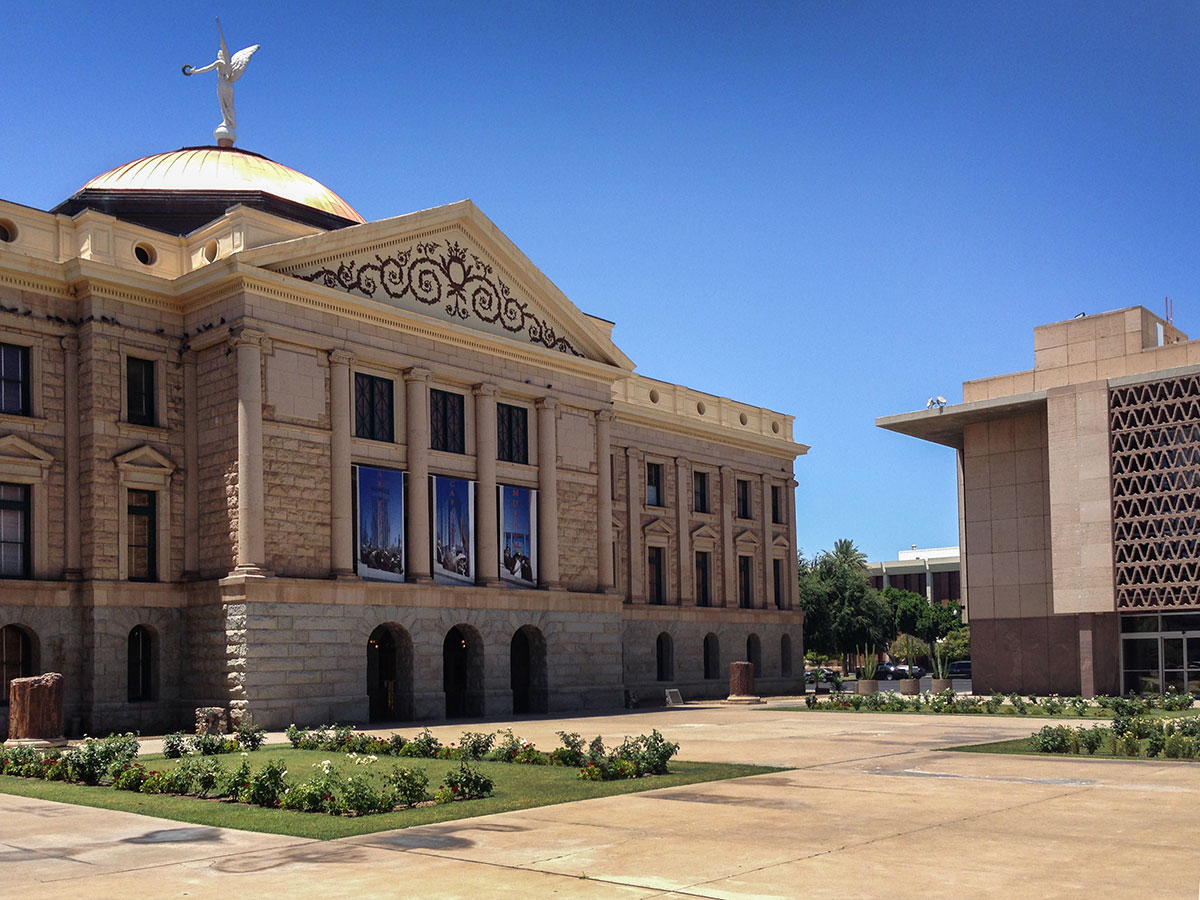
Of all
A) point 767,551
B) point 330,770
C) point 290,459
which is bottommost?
point 330,770

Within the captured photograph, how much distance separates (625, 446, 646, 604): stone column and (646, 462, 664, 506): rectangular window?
1363 millimetres

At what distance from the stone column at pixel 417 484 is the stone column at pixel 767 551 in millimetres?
26893

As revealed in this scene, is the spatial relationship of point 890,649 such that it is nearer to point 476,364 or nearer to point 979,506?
point 979,506

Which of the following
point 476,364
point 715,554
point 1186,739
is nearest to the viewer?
point 1186,739

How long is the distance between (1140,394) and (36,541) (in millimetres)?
38226

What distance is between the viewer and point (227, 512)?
3597 cm

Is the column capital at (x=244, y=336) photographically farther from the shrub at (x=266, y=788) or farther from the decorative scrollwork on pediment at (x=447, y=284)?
the shrub at (x=266, y=788)

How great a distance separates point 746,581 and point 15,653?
3687cm

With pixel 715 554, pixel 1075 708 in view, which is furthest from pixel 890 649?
pixel 1075 708

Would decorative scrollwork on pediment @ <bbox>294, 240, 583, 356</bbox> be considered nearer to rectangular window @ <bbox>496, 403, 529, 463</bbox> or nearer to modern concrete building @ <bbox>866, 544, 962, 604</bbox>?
rectangular window @ <bbox>496, 403, 529, 463</bbox>

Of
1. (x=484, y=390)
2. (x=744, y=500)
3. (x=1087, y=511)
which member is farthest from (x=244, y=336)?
(x=744, y=500)

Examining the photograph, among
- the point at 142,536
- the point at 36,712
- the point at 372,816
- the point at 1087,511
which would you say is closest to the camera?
the point at 372,816

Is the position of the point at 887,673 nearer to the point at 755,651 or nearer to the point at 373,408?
the point at 755,651

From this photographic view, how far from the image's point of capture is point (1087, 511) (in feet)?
153
